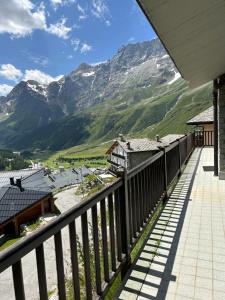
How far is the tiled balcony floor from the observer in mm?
2707

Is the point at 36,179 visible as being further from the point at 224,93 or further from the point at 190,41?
the point at 190,41

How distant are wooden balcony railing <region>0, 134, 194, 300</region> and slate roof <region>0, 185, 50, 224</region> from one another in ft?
81.1

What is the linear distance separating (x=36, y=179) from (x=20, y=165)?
→ 112 metres

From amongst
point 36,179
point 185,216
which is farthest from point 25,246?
point 36,179

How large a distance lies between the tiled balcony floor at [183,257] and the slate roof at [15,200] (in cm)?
2419

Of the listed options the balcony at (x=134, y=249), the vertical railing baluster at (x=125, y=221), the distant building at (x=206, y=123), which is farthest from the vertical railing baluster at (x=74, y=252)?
the distant building at (x=206, y=123)

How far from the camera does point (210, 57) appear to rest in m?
5.31

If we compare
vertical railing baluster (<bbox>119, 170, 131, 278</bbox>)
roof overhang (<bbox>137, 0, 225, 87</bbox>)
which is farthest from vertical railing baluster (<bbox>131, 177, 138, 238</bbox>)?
roof overhang (<bbox>137, 0, 225, 87</bbox>)

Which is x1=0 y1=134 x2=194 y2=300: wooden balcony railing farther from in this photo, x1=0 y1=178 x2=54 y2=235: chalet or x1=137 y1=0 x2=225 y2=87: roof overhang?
x1=0 y1=178 x2=54 y2=235: chalet

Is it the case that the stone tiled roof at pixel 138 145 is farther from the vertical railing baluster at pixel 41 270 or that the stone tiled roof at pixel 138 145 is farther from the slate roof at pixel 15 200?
the vertical railing baluster at pixel 41 270

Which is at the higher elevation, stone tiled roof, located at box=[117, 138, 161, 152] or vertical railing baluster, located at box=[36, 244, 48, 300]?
vertical railing baluster, located at box=[36, 244, 48, 300]

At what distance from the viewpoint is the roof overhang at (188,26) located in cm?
242

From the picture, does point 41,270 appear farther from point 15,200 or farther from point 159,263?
point 15,200

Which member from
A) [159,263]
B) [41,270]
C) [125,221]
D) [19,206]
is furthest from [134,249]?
[19,206]
